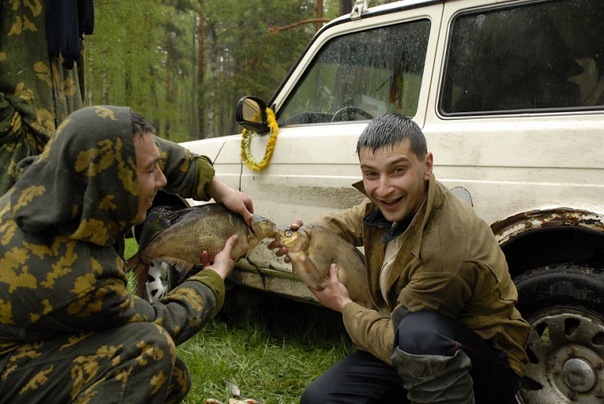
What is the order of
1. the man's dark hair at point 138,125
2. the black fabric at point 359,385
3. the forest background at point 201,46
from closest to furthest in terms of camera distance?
1. the man's dark hair at point 138,125
2. the black fabric at point 359,385
3. the forest background at point 201,46

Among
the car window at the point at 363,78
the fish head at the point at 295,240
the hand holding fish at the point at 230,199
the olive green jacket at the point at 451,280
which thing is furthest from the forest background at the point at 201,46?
the olive green jacket at the point at 451,280

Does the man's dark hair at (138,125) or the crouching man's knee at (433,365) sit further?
the crouching man's knee at (433,365)

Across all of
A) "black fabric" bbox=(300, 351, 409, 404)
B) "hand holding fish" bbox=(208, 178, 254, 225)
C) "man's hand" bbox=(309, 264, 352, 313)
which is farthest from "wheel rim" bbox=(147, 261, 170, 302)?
"black fabric" bbox=(300, 351, 409, 404)

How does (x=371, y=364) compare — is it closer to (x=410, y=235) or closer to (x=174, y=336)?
(x=410, y=235)

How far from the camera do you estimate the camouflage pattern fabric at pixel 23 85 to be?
2707 mm

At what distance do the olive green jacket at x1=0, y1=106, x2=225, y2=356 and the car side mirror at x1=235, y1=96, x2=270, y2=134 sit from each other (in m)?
1.81

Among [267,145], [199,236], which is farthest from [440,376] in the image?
[267,145]

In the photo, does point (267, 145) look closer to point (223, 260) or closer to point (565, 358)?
point (223, 260)

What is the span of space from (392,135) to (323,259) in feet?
2.33

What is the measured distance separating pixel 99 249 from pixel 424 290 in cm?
119

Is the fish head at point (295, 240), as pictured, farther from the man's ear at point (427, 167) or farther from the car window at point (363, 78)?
the car window at point (363, 78)

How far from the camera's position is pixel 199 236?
2.77m

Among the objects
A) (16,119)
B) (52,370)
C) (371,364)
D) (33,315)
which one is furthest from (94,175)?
(371,364)

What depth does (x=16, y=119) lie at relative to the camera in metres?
2.71
